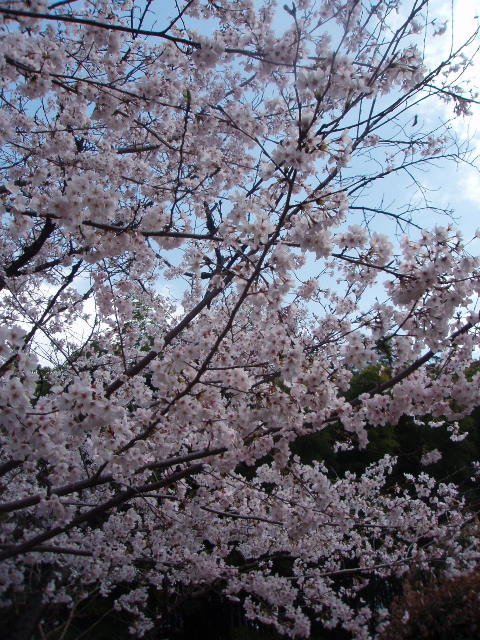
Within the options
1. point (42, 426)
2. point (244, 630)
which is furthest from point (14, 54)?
point (244, 630)

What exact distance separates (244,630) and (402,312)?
6588 mm

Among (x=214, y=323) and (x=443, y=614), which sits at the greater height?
(x=214, y=323)

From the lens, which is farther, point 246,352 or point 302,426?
point 246,352

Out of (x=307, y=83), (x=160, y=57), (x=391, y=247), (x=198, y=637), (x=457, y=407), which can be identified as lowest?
(x=198, y=637)

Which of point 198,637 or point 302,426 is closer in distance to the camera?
point 302,426

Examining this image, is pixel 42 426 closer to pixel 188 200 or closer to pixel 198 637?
pixel 188 200

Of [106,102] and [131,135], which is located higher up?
[131,135]

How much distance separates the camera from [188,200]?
6.56 m

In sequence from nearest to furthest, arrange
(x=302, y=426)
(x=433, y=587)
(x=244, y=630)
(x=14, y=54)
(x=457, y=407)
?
(x=14, y=54) < (x=302, y=426) < (x=457, y=407) < (x=433, y=587) < (x=244, y=630)

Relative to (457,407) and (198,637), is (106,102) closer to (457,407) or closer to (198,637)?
(457,407)

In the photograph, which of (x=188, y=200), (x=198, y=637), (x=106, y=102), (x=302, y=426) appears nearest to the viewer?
(x=302, y=426)

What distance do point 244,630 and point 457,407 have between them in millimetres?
5965

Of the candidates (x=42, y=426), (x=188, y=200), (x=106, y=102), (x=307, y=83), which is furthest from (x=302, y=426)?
(x=188, y=200)

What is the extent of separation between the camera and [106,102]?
406 cm
